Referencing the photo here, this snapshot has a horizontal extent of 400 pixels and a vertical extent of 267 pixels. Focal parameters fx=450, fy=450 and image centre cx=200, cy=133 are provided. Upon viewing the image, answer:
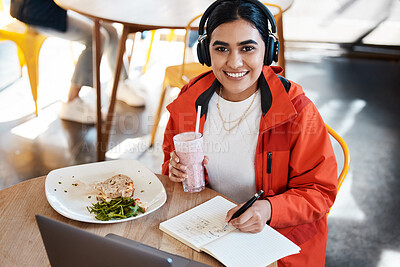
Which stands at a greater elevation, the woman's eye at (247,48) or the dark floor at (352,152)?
the woman's eye at (247,48)

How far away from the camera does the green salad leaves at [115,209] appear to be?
114 centimetres

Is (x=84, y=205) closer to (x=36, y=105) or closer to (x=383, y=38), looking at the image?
(x=36, y=105)

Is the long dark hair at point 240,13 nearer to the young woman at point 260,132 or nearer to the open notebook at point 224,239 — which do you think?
the young woman at point 260,132

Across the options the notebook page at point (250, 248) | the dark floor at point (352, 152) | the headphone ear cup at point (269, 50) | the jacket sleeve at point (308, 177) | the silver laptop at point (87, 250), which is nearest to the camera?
the silver laptop at point (87, 250)

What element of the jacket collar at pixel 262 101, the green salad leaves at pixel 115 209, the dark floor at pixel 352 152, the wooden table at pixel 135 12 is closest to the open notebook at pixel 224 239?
the green salad leaves at pixel 115 209

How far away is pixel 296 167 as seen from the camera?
130 cm

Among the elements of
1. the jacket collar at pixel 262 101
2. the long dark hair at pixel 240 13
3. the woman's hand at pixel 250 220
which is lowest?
the woman's hand at pixel 250 220

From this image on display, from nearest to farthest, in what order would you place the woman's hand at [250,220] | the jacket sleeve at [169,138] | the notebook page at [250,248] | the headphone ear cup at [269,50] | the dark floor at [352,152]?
the notebook page at [250,248] < the woman's hand at [250,220] < the headphone ear cup at [269,50] < the jacket sleeve at [169,138] < the dark floor at [352,152]

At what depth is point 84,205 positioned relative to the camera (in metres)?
1.21

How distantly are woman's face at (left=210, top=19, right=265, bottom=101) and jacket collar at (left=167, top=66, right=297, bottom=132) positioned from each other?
6cm

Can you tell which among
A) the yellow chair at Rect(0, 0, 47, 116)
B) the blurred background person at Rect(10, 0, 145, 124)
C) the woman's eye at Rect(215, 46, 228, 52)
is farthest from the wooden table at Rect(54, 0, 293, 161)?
the woman's eye at Rect(215, 46, 228, 52)

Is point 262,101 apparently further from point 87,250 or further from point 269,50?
point 87,250

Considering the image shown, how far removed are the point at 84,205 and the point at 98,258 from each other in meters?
0.49

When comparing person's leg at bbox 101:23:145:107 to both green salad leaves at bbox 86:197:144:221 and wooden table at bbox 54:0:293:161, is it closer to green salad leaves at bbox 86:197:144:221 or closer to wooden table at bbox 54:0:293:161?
wooden table at bbox 54:0:293:161
